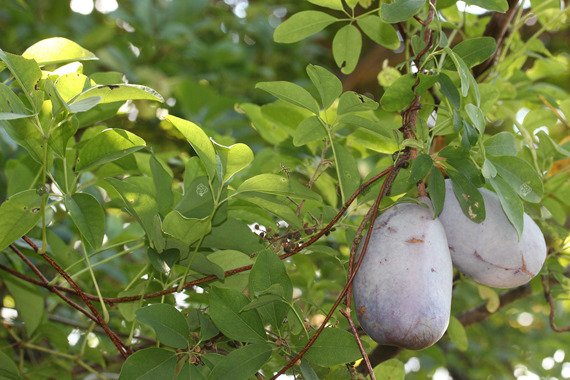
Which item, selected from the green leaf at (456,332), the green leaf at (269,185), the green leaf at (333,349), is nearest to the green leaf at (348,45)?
the green leaf at (269,185)

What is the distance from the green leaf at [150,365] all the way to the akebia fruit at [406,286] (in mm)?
198

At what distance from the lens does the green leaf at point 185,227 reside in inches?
30.4

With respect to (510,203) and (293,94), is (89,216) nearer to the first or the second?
(293,94)

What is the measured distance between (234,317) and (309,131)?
21 cm

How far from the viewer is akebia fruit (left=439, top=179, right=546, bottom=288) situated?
2.55ft

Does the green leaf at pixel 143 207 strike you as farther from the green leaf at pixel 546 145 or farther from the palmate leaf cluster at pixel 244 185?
the green leaf at pixel 546 145

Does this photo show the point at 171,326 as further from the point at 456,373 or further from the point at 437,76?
the point at 456,373

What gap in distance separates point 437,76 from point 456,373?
1796 millimetres


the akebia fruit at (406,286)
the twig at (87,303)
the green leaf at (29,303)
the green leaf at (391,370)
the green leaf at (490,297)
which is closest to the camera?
the akebia fruit at (406,286)

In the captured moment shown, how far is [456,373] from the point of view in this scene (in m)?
2.41

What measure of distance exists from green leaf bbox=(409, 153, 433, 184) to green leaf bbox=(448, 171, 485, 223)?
0.04 metres

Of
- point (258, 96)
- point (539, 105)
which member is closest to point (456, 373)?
point (258, 96)

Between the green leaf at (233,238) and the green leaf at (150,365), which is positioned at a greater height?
the green leaf at (233,238)

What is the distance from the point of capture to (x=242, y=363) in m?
0.76
